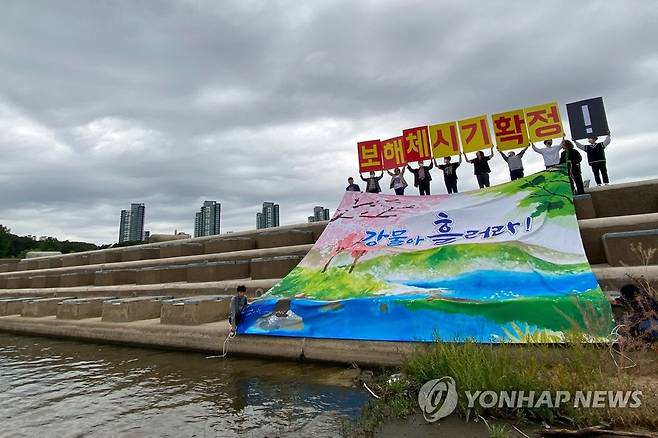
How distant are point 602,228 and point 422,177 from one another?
6135mm

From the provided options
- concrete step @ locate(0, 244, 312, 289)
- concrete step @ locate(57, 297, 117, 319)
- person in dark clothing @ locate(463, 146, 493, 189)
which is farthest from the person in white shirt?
concrete step @ locate(57, 297, 117, 319)

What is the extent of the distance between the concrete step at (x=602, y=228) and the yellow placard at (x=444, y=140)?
5.34m

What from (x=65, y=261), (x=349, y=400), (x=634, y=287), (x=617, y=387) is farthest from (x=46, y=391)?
(x=65, y=261)

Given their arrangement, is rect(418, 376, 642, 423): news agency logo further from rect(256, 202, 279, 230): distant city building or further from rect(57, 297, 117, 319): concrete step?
rect(256, 202, 279, 230): distant city building

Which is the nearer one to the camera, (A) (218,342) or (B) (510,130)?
(A) (218,342)

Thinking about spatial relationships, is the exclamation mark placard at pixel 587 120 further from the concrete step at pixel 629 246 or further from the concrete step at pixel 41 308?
the concrete step at pixel 41 308

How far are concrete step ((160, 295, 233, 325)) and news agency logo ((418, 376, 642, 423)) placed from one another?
6.25m

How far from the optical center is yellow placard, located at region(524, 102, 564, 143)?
38.4 ft

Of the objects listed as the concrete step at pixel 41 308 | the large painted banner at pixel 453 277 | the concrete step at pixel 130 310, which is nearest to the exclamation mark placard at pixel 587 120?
the large painted banner at pixel 453 277

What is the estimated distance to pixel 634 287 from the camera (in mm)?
5410

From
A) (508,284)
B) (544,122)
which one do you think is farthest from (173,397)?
(544,122)

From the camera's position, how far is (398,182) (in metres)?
14.1

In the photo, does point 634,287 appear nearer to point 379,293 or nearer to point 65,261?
point 379,293

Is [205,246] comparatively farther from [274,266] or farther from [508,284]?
[508,284]
